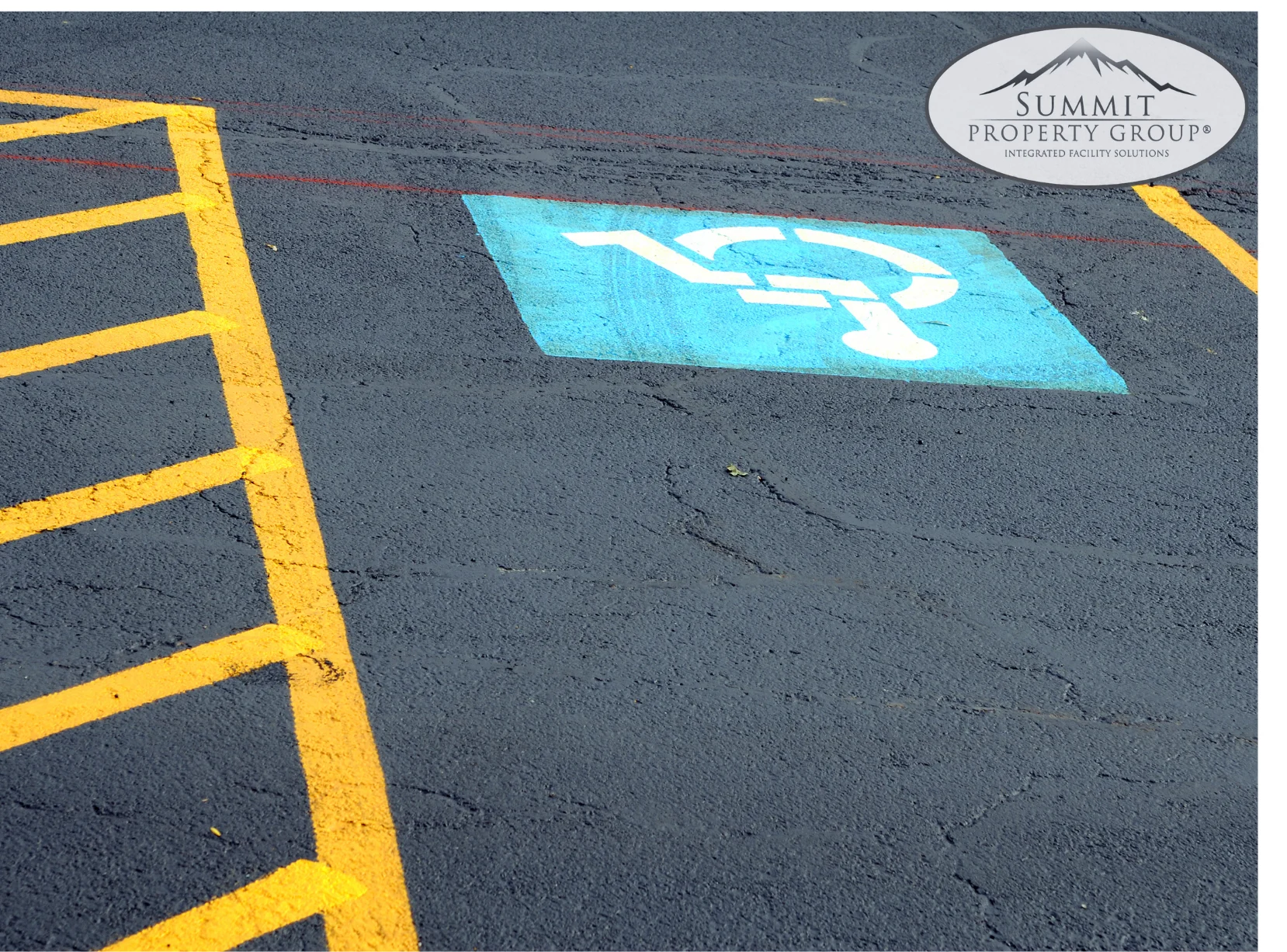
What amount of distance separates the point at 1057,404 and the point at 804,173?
2.97 meters

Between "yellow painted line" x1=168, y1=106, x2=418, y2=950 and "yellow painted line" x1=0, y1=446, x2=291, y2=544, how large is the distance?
101 mm

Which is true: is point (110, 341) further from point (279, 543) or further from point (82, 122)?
point (82, 122)

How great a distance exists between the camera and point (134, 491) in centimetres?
528

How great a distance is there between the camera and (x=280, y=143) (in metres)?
8.41

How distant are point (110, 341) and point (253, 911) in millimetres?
3578

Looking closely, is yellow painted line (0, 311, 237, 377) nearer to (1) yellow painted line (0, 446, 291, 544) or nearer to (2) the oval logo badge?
(1) yellow painted line (0, 446, 291, 544)

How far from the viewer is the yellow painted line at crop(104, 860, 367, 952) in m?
3.56

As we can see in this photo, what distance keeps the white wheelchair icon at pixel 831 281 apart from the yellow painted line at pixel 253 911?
4.22 meters

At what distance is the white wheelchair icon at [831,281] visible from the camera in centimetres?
697

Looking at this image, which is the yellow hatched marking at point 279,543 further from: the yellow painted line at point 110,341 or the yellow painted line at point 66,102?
the yellow painted line at point 66,102

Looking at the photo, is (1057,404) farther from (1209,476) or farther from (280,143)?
(280,143)

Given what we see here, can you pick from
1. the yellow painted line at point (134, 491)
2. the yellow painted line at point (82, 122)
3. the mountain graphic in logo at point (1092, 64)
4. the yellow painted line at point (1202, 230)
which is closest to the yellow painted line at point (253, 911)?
the yellow painted line at point (134, 491)

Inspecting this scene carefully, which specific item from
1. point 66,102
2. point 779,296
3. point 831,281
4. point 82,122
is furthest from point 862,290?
point 66,102

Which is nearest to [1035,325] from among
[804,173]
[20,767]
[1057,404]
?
[1057,404]
